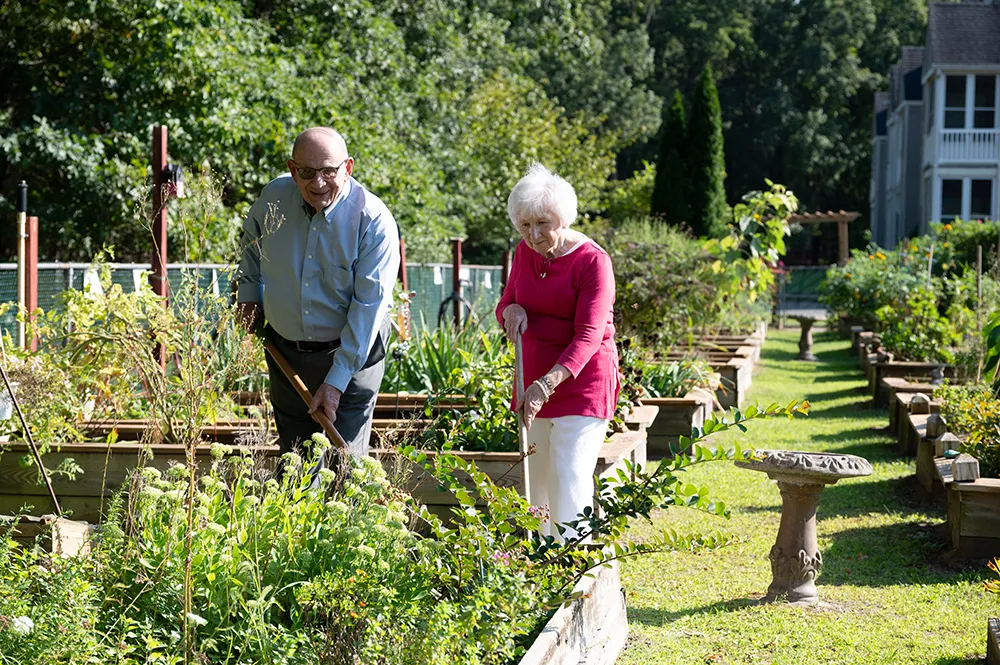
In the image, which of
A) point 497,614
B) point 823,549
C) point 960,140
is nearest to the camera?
point 497,614

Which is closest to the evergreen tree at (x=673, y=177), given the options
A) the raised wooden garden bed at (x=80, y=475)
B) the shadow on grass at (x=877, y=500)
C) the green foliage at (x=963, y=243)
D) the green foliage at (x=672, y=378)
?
the green foliage at (x=963, y=243)

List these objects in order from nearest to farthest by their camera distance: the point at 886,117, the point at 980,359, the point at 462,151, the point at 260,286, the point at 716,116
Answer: the point at 260,286
the point at 980,359
the point at 462,151
the point at 716,116
the point at 886,117

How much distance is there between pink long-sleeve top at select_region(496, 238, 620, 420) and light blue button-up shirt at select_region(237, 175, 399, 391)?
56cm

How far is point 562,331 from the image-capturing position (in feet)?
14.5

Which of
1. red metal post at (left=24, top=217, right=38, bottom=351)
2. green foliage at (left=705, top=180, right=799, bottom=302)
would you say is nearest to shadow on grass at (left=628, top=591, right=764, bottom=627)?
red metal post at (left=24, top=217, right=38, bottom=351)

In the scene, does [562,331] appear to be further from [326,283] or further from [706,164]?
[706,164]

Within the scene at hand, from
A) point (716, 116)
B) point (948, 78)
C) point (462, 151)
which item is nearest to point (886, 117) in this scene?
point (948, 78)

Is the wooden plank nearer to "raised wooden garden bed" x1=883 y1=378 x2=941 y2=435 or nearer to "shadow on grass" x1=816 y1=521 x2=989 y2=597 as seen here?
"raised wooden garden bed" x1=883 y1=378 x2=941 y2=435

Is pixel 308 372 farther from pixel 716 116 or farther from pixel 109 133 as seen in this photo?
pixel 716 116

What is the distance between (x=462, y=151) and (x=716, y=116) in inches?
403

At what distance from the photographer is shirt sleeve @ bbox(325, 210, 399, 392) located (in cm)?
433

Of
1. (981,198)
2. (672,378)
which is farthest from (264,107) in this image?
(981,198)

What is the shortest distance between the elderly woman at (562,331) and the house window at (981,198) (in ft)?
114

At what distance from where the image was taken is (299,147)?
429cm
